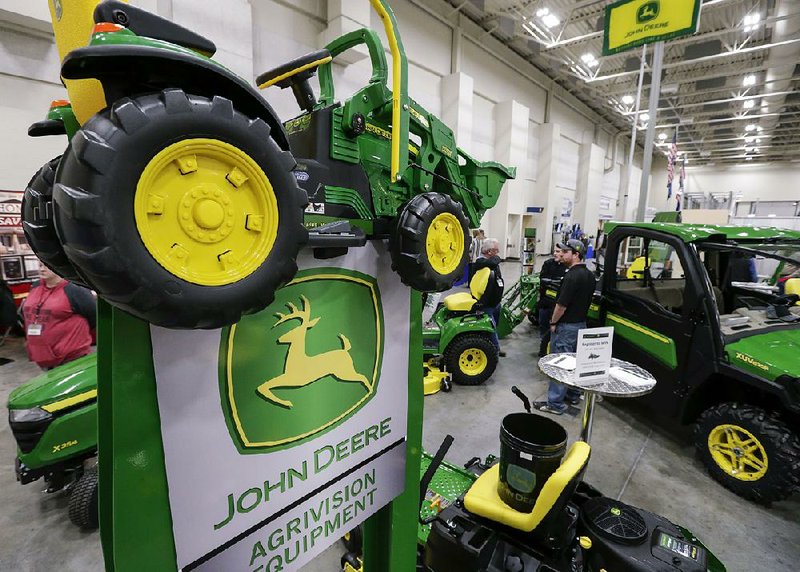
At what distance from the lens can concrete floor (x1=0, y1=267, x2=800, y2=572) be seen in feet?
7.56

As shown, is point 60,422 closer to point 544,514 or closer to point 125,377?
point 125,377

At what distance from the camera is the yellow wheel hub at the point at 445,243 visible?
3.97ft

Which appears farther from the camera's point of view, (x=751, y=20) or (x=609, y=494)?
(x=751, y=20)

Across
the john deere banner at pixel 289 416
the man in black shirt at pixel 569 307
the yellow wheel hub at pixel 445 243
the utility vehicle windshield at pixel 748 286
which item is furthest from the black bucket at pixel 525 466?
A: the utility vehicle windshield at pixel 748 286

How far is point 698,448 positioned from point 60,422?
4624mm

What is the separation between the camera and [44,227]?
721mm

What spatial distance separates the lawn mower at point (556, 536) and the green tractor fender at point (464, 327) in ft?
8.16

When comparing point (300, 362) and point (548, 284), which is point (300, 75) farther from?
point (548, 284)

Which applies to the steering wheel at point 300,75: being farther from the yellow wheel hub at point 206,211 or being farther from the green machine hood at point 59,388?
the green machine hood at point 59,388

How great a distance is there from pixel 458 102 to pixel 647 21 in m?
6.47

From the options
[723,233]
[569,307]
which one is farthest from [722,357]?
[569,307]

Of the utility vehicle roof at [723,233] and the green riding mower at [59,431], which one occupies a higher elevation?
the utility vehicle roof at [723,233]

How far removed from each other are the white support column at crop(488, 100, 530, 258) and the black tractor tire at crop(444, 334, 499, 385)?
9534 mm

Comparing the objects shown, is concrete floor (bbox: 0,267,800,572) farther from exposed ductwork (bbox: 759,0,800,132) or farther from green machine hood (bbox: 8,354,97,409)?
exposed ductwork (bbox: 759,0,800,132)
